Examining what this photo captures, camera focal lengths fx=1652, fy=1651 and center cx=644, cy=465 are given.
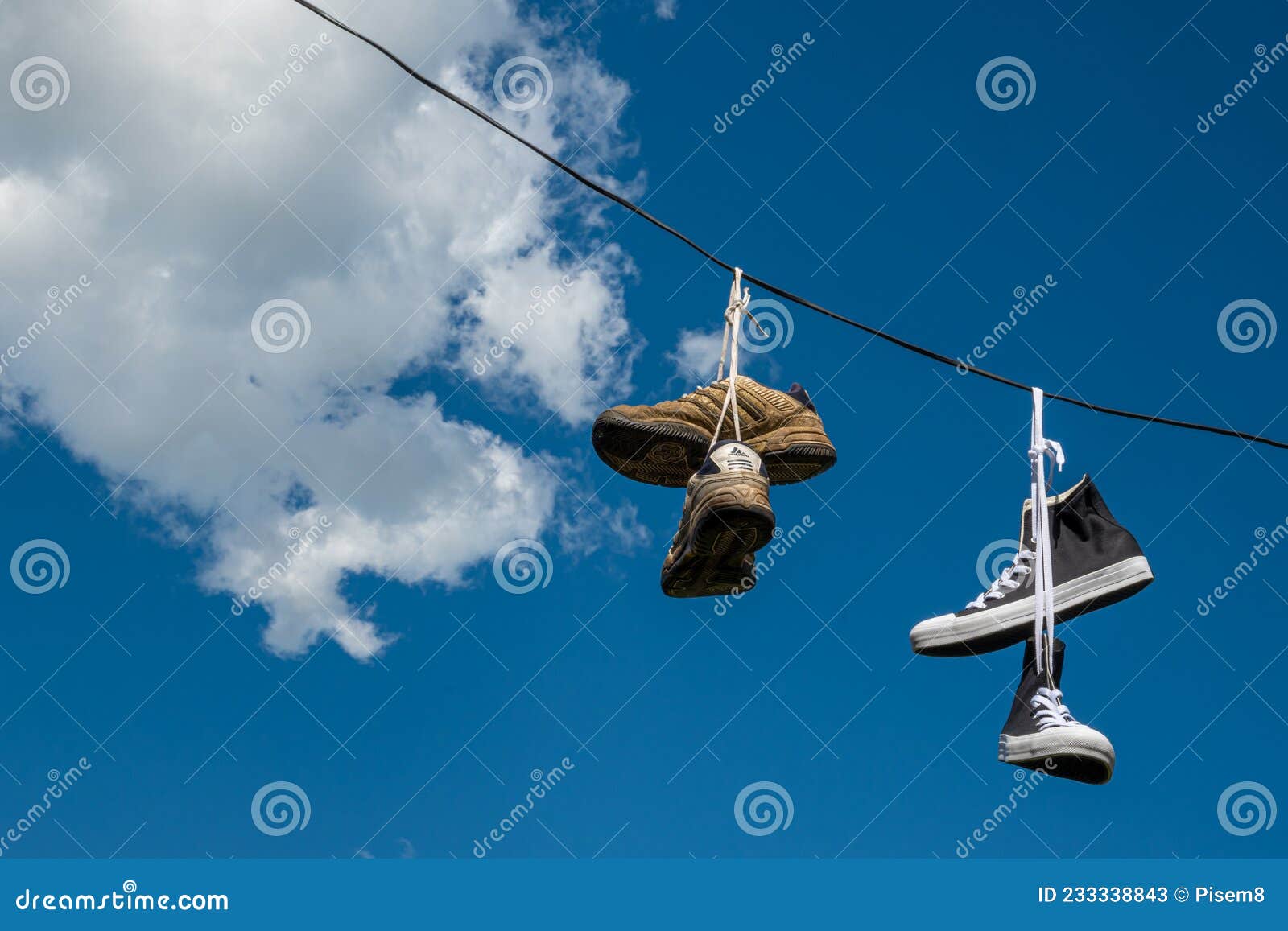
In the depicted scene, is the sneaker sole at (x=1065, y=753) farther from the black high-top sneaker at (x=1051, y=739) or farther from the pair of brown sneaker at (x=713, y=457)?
the pair of brown sneaker at (x=713, y=457)

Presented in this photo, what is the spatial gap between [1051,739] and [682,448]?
2.29m

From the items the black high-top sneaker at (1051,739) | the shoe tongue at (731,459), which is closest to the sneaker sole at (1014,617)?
the black high-top sneaker at (1051,739)

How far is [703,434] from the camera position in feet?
26.3

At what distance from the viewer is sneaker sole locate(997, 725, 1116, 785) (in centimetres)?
683

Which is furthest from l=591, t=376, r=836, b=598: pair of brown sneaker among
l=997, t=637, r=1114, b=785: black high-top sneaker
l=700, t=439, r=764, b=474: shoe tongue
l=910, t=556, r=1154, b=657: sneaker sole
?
l=997, t=637, r=1114, b=785: black high-top sneaker

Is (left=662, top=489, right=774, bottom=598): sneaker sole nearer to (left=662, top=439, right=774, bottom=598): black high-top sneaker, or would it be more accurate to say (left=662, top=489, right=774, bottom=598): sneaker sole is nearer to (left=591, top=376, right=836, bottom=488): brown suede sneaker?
(left=662, top=439, right=774, bottom=598): black high-top sneaker

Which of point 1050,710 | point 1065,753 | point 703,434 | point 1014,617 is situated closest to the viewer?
point 1065,753

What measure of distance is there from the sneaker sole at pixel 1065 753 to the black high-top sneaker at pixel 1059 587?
65cm

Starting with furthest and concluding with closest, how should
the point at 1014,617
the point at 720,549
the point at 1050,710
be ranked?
the point at 1014,617 < the point at 720,549 < the point at 1050,710

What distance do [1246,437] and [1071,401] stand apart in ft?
3.00

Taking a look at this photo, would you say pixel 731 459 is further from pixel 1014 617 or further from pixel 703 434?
pixel 1014 617

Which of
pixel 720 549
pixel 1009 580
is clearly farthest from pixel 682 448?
pixel 1009 580

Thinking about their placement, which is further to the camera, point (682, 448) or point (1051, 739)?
point (682, 448)

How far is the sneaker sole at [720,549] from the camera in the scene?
703 centimetres
